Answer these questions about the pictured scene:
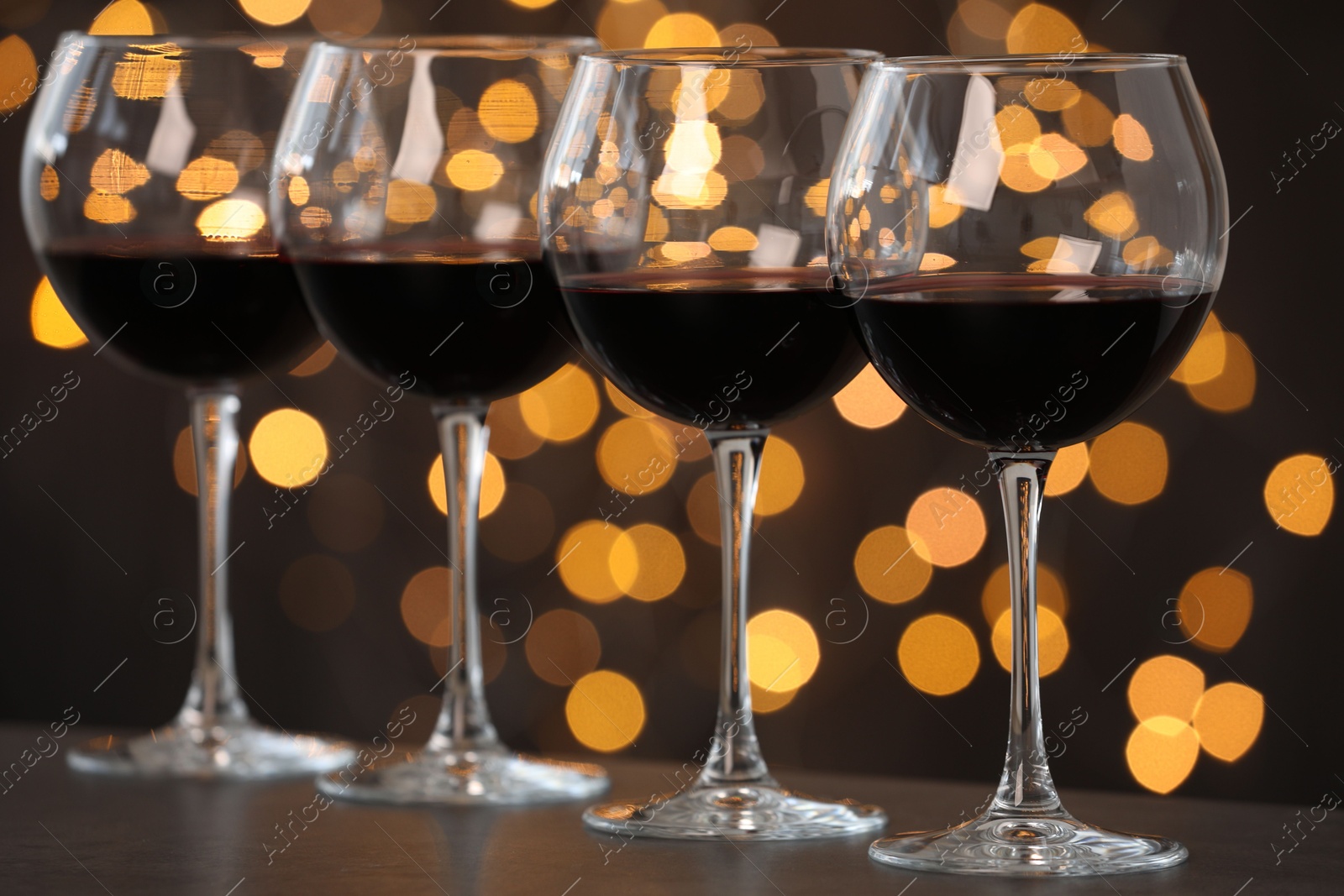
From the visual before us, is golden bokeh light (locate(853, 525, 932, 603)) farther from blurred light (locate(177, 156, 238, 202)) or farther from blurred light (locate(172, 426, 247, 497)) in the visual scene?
blurred light (locate(177, 156, 238, 202))

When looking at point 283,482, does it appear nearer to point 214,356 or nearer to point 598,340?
point 214,356

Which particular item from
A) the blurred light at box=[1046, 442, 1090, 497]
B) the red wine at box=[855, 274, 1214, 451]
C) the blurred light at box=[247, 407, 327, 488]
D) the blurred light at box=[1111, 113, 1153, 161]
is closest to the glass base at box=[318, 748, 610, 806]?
the red wine at box=[855, 274, 1214, 451]

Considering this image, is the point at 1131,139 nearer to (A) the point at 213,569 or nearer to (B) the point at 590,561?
(A) the point at 213,569

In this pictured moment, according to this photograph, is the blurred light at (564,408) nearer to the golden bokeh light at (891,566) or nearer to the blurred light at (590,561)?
the blurred light at (590,561)

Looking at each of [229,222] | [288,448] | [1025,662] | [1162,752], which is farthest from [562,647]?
[1025,662]

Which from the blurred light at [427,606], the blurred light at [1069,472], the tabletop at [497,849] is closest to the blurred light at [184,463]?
the blurred light at [427,606]

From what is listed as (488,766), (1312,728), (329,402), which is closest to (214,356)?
(488,766)
